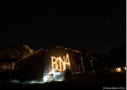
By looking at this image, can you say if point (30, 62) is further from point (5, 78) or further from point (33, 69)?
point (5, 78)

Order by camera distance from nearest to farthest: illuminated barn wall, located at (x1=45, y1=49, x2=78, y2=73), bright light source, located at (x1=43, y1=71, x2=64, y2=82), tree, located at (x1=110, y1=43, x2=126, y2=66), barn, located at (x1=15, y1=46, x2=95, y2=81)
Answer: bright light source, located at (x1=43, y1=71, x2=64, y2=82) → barn, located at (x1=15, y1=46, x2=95, y2=81) → illuminated barn wall, located at (x1=45, y1=49, x2=78, y2=73) → tree, located at (x1=110, y1=43, x2=126, y2=66)

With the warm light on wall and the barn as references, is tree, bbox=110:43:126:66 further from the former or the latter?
the warm light on wall

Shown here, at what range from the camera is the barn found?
36.0 ft

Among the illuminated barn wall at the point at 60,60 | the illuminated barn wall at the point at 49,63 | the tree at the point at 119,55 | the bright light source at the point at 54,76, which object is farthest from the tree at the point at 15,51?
the tree at the point at 119,55

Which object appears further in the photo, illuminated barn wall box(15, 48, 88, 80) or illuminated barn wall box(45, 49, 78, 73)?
illuminated barn wall box(45, 49, 78, 73)

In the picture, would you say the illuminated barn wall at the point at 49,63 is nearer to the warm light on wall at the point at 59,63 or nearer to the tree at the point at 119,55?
the warm light on wall at the point at 59,63

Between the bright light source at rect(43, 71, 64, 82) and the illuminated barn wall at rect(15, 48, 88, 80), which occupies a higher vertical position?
the illuminated barn wall at rect(15, 48, 88, 80)

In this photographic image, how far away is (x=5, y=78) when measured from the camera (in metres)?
10.0

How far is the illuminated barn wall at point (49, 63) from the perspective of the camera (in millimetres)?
11016

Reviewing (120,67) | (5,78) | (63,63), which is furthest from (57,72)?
(120,67)

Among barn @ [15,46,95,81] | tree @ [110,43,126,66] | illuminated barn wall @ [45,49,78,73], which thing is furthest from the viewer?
tree @ [110,43,126,66]

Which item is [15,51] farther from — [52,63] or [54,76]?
[54,76]

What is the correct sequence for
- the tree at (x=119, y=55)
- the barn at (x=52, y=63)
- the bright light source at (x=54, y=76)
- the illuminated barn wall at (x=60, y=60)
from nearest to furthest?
the bright light source at (x=54, y=76) < the barn at (x=52, y=63) < the illuminated barn wall at (x=60, y=60) < the tree at (x=119, y=55)

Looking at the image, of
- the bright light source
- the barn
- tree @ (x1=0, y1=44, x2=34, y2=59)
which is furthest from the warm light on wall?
tree @ (x1=0, y1=44, x2=34, y2=59)
